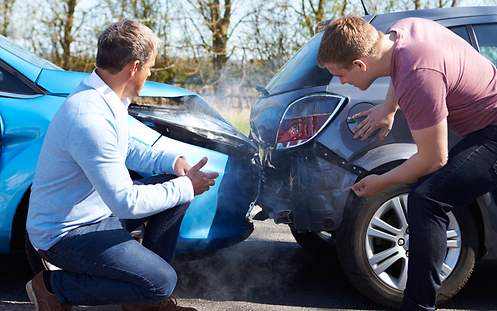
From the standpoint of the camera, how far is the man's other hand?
9.36 ft

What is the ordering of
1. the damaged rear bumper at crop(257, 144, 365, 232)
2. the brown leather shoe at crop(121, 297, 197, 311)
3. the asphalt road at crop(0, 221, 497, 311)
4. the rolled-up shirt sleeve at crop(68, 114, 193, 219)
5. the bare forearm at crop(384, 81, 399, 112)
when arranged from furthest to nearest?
the asphalt road at crop(0, 221, 497, 311) → the damaged rear bumper at crop(257, 144, 365, 232) → the bare forearm at crop(384, 81, 399, 112) → the brown leather shoe at crop(121, 297, 197, 311) → the rolled-up shirt sleeve at crop(68, 114, 193, 219)

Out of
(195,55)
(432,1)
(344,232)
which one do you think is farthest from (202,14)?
(344,232)

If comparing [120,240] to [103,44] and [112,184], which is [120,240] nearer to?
[112,184]

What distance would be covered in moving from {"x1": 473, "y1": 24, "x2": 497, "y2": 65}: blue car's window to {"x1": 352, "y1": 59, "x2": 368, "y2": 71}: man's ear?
1.18 m

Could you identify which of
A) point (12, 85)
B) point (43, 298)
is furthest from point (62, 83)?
point (43, 298)

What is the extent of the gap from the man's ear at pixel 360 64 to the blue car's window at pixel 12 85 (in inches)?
63.0

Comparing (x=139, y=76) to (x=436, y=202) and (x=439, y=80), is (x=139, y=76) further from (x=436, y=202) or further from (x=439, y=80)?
(x=436, y=202)

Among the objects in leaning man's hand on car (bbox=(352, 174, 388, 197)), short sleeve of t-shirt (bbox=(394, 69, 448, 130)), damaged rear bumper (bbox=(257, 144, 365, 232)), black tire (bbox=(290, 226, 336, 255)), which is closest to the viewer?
short sleeve of t-shirt (bbox=(394, 69, 448, 130))

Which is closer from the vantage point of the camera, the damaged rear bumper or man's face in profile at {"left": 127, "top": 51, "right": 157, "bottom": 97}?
man's face in profile at {"left": 127, "top": 51, "right": 157, "bottom": 97}

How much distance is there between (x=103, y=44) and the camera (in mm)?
2463

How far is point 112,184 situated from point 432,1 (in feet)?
43.0

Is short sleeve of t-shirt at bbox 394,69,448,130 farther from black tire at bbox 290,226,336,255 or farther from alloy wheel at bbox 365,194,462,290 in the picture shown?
black tire at bbox 290,226,336,255

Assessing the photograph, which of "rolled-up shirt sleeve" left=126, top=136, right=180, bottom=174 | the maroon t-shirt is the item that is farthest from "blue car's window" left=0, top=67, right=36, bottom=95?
the maroon t-shirt

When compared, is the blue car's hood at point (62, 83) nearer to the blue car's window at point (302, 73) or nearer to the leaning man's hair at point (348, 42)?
the blue car's window at point (302, 73)
